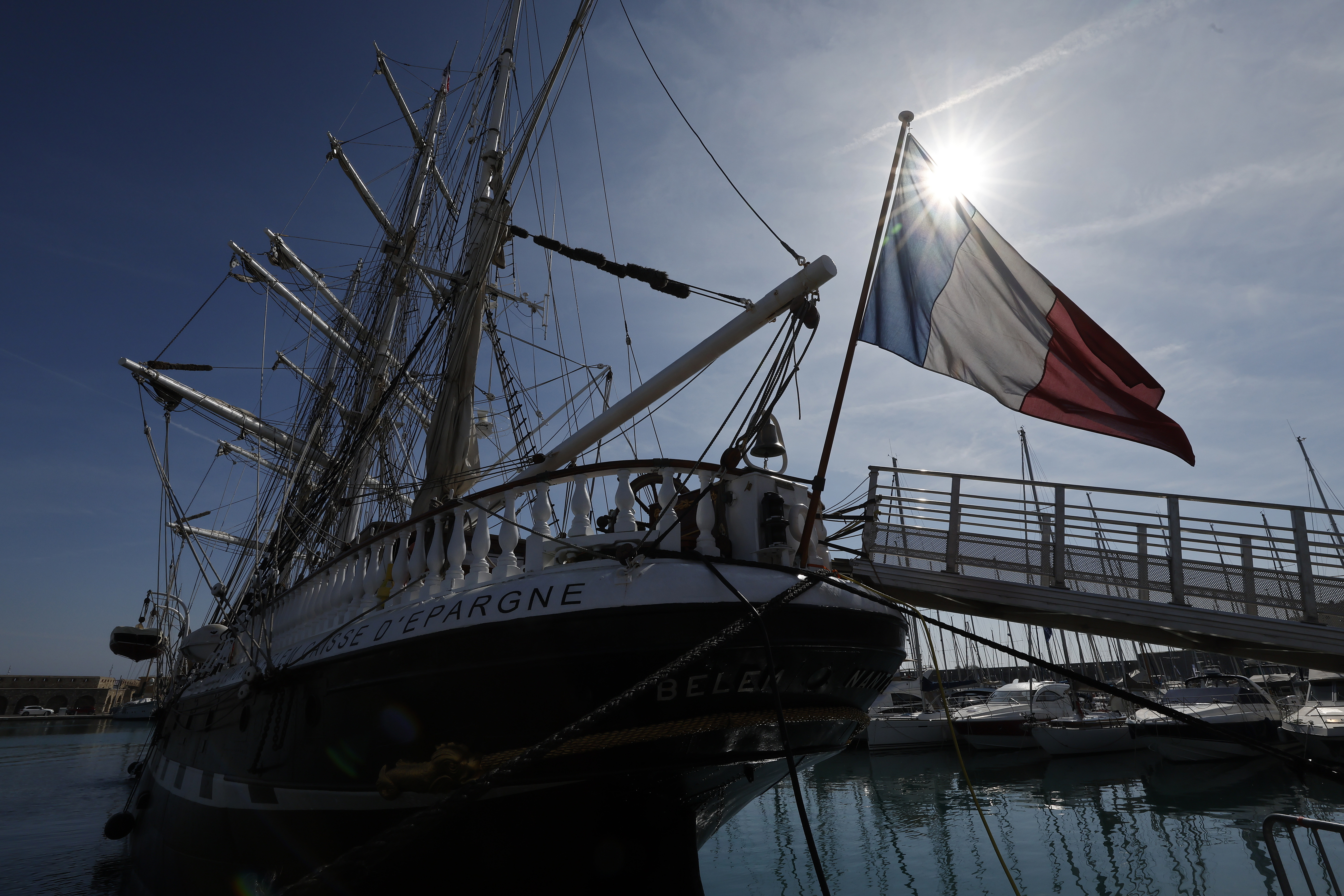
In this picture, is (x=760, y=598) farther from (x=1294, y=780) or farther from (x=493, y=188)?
(x=1294, y=780)

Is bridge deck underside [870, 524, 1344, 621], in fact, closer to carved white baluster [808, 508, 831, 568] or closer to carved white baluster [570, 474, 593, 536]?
carved white baluster [808, 508, 831, 568]

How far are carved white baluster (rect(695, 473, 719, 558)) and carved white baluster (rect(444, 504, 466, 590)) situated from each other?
70.6 inches

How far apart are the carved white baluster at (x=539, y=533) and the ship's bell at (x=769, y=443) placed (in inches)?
70.1

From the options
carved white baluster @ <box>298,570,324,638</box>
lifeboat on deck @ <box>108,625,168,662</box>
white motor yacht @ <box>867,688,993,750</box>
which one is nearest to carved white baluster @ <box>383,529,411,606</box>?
carved white baluster @ <box>298,570,324,638</box>

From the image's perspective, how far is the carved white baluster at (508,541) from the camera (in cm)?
502

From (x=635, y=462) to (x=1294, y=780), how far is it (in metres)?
22.6

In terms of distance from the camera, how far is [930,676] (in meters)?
52.9

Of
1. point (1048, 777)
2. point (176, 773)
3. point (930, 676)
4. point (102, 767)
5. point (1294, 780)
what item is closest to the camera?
point (176, 773)

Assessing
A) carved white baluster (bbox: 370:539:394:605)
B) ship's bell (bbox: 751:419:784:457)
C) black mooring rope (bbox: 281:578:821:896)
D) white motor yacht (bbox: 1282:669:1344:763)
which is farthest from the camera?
white motor yacht (bbox: 1282:669:1344:763)

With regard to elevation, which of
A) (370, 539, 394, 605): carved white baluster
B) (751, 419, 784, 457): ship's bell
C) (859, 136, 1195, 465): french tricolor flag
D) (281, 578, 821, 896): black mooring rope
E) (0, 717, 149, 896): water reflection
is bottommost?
(0, 717, 149, 896): water reflection

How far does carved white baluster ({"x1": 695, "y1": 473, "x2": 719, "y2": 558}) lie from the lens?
4.93m

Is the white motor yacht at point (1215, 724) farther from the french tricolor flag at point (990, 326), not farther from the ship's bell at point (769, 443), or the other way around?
the ship's bell at point (769, 443)

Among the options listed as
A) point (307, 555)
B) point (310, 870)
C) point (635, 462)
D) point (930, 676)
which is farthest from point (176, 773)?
point (930, 676)

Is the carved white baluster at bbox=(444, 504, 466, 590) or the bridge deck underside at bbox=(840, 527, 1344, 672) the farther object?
the bridge deck underside at bbox=(840, 527, 1344, 672)
